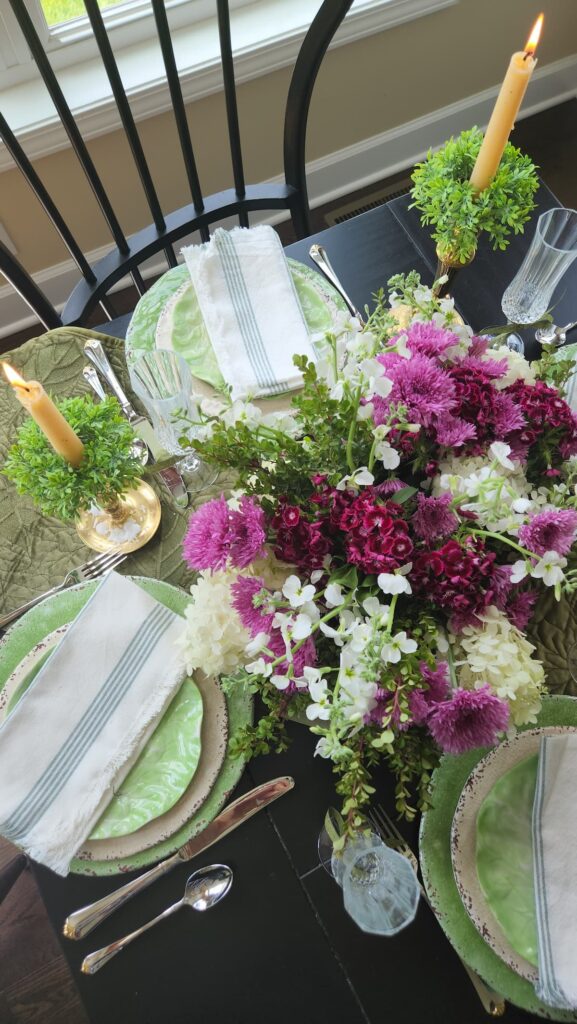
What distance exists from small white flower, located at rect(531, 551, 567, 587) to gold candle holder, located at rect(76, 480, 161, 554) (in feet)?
1.56

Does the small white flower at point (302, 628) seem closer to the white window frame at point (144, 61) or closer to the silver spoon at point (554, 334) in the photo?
the silver spoon at point (554, 334)

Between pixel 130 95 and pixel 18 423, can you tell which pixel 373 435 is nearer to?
pixel 18 423

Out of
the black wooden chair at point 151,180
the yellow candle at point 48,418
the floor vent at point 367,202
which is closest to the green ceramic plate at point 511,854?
the yellow candle at point 48,418

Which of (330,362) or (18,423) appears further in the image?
(18,423)

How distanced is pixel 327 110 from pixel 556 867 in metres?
1.86

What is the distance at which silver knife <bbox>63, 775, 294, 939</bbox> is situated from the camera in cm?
66

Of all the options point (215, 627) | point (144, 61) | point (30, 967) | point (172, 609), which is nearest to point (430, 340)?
point (215, 627)

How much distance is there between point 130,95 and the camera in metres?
1.46

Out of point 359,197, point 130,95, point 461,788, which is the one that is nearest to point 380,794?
point 461,788

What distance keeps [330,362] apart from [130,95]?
1268 millimetres

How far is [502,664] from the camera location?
49cm

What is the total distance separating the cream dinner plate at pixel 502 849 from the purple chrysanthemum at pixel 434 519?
0.29 m

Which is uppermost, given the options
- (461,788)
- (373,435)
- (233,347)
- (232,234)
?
(232,234)

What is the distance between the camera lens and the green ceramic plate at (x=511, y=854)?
0.62m
